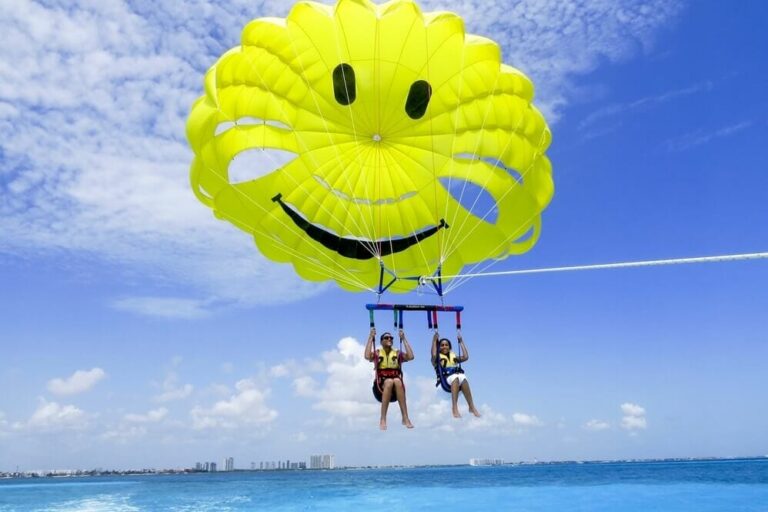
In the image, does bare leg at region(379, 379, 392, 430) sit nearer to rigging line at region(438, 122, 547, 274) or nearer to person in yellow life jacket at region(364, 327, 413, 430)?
person in yellow life jacket at region(364, 327, 413, 430)

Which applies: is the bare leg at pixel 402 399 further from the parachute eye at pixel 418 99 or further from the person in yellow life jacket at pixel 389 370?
the parachute eye at pixel 418 99

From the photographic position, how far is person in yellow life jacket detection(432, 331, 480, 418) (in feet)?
24.9

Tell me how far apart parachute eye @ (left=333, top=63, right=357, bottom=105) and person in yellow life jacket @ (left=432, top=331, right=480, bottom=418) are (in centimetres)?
327

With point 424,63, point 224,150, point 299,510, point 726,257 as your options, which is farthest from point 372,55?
point 299,510

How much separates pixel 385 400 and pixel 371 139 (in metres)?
3.58

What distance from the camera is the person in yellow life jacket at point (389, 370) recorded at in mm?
7359

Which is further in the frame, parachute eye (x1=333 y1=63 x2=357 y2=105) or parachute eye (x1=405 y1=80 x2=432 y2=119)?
parachute eye (x1=405 y1=80 x2=432 y2=119)

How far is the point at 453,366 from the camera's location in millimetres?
7707

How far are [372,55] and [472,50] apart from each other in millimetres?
1297

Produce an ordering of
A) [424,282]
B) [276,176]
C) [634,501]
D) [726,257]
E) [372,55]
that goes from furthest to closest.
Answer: [634,501] → [276,176] → [424,282] → [372,55] → [726,257]

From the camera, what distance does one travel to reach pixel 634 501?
66.6 feet

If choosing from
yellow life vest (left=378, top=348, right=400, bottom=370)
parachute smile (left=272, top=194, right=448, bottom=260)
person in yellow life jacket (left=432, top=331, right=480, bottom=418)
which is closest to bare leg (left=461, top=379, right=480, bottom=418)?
person in yellow life jacket (left=432, top=331, right=480, bottom=418)

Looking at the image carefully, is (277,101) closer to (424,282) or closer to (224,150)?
(224,150)

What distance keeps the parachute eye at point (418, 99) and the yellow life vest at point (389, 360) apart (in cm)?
325
